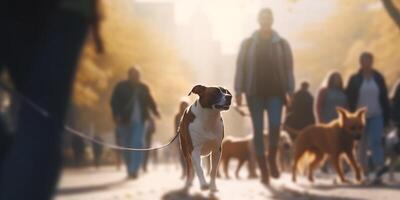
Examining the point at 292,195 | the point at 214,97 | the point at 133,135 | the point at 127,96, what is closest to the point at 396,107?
the point at 292,195

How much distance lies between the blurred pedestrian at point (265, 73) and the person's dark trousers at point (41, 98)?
685 centimetres

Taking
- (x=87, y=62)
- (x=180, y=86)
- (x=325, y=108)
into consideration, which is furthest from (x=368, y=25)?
(x=325, y=108)

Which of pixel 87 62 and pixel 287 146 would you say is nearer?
pixel 287 146

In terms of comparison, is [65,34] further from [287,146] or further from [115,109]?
[287,146]

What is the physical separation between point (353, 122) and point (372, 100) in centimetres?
105

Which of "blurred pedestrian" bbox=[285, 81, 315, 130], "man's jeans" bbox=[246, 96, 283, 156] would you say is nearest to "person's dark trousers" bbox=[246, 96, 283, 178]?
"man's jeans" bbox=[246, 96, 283, 156]

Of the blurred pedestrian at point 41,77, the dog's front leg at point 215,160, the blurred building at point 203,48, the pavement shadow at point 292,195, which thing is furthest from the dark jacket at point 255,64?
the blurred building at point 203,48

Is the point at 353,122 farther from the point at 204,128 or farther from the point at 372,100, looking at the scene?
the point at 204,128

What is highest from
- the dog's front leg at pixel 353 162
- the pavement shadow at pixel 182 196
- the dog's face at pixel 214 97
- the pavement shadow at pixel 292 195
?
the dog's face at pixel 214 97

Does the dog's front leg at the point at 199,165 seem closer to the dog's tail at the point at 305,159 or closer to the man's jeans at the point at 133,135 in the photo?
the dog's tail at the point at 305,159

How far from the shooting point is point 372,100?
12680mm

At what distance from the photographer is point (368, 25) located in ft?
140

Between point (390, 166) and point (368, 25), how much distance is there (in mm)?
29833

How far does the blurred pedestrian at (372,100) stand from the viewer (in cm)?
1262
